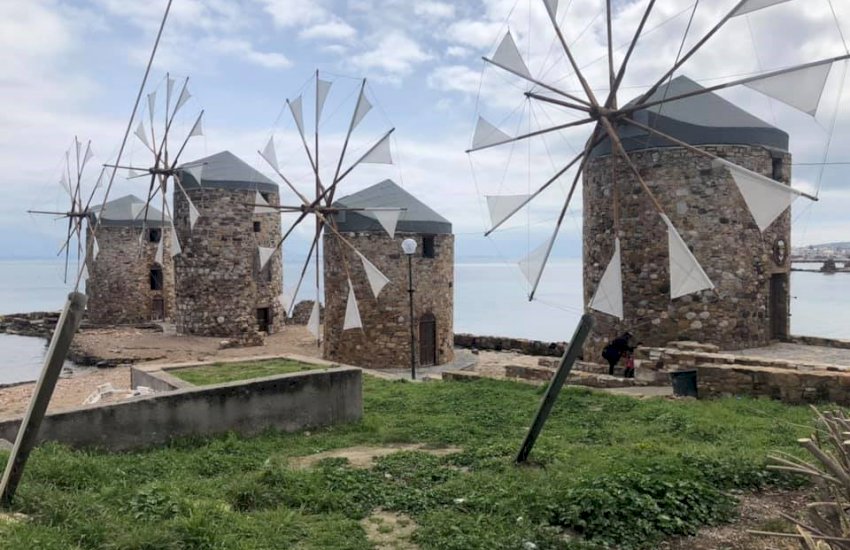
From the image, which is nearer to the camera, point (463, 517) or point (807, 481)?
point (463, 517)

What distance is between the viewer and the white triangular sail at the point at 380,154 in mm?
16828

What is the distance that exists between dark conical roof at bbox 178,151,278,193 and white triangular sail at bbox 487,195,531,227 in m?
16.1

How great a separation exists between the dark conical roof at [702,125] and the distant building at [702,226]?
0.07 ft

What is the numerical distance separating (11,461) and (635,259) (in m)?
11.7

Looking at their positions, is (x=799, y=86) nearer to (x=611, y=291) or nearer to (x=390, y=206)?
(x=611, y=291)

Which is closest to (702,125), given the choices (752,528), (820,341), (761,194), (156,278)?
(820,341)

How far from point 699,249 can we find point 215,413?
971 cm

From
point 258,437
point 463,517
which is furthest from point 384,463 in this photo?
point 258,437

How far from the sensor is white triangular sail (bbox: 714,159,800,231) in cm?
669

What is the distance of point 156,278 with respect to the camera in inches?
1251

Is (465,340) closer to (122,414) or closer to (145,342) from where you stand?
(145,342)

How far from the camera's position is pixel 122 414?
7.02 m

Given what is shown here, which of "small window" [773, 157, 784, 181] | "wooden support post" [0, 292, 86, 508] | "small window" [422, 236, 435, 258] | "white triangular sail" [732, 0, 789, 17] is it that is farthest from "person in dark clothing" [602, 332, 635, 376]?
"wooden support post" [0, 292, 86, 508]

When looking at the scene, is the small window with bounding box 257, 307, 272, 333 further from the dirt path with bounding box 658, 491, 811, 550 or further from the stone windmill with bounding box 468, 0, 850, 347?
the dirt path with bounding box 658, 491, 811, 550
